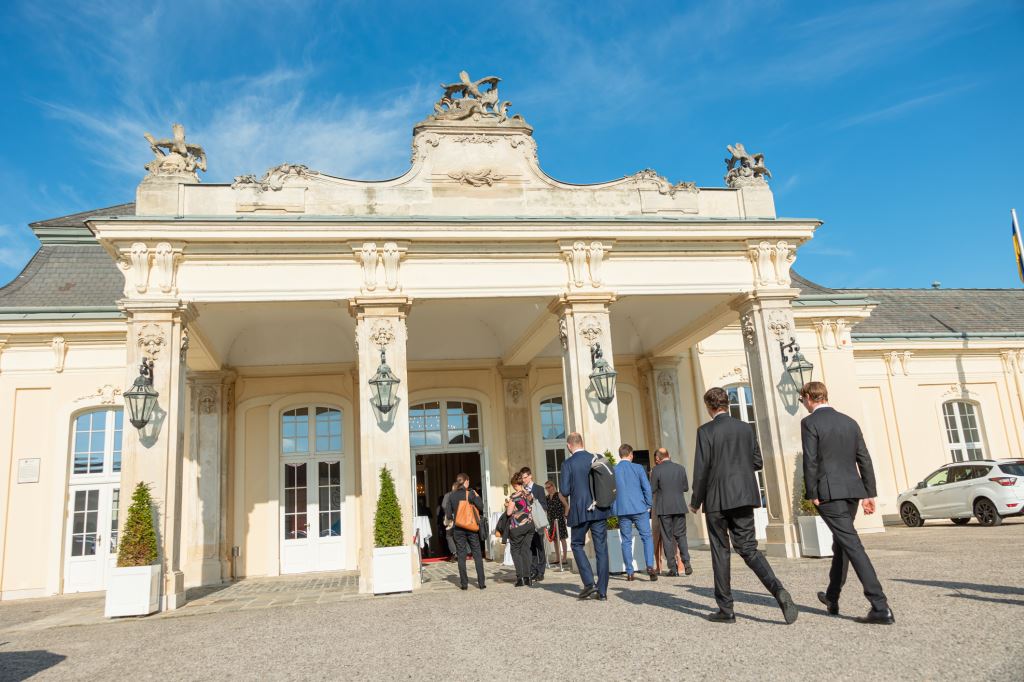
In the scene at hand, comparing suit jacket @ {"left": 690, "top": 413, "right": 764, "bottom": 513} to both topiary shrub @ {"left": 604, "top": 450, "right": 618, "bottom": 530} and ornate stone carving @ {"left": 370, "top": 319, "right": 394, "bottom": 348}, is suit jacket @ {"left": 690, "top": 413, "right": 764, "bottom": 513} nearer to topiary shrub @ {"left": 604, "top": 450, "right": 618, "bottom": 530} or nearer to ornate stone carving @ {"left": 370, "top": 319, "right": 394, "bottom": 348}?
topiary shrub @ {"left": 604, "top": 450, "right": 618, "bottom": 530}

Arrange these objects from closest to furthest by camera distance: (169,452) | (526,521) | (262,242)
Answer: (526,521) → (169,452) → (262,242)

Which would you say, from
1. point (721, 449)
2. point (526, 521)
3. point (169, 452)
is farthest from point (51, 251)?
point (721, 449)

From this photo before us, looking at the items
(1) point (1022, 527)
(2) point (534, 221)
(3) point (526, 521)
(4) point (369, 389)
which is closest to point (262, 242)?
(4) point (369, 389)

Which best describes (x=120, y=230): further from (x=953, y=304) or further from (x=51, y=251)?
(x=953, y=304)

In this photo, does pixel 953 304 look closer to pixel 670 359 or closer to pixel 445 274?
pixel 670 359

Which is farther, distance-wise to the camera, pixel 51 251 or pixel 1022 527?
pixel 51 251

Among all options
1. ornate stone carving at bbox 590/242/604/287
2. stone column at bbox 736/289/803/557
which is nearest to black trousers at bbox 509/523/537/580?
ornate stone carving at bbox 590/242/604/287

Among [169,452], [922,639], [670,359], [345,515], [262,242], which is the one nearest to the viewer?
[922,639]

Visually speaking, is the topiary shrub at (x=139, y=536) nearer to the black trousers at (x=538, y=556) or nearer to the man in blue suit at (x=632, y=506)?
the black trousers at (x=538, y=556)

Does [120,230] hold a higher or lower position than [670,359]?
higher

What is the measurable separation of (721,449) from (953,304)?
70.2ft

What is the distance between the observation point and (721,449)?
577 centimetres

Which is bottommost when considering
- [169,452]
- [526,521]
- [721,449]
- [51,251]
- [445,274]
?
[526,521]

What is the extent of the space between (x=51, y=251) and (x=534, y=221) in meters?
11.5
